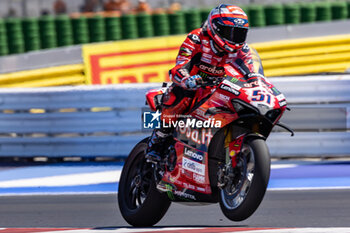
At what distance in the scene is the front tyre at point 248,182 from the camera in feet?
16.9

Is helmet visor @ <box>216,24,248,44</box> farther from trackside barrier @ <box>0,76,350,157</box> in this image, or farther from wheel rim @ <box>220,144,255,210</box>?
trackside barrier @ <box>0,76,350,157</box>

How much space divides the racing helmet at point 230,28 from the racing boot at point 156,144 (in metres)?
0.97

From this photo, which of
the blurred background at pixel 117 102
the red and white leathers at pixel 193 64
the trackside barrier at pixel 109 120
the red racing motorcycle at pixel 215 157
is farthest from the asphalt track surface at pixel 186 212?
the trackside barrier at pixel 109 120

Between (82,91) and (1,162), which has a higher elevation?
(82,91)

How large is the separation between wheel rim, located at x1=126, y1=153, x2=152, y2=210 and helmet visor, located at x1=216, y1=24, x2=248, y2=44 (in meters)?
1.46

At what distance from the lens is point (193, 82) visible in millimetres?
5863

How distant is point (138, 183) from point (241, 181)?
5.03 feet

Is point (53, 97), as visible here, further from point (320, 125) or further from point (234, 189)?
point (234, 189)

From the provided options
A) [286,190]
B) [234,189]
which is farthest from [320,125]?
[234,189]

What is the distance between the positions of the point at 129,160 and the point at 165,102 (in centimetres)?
78

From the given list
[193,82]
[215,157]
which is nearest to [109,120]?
[193,82]

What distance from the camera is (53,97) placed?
10.7 meters

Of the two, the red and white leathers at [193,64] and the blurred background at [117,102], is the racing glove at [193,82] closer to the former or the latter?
the red and white leathers at [193,64]

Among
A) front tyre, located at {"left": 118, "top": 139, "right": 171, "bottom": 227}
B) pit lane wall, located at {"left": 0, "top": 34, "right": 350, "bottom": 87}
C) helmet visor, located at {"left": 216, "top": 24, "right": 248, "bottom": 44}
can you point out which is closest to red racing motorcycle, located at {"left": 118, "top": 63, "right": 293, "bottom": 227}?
front tyre, located at {"left": 118, "top": 139, "right": 171, "bottom": 227}
